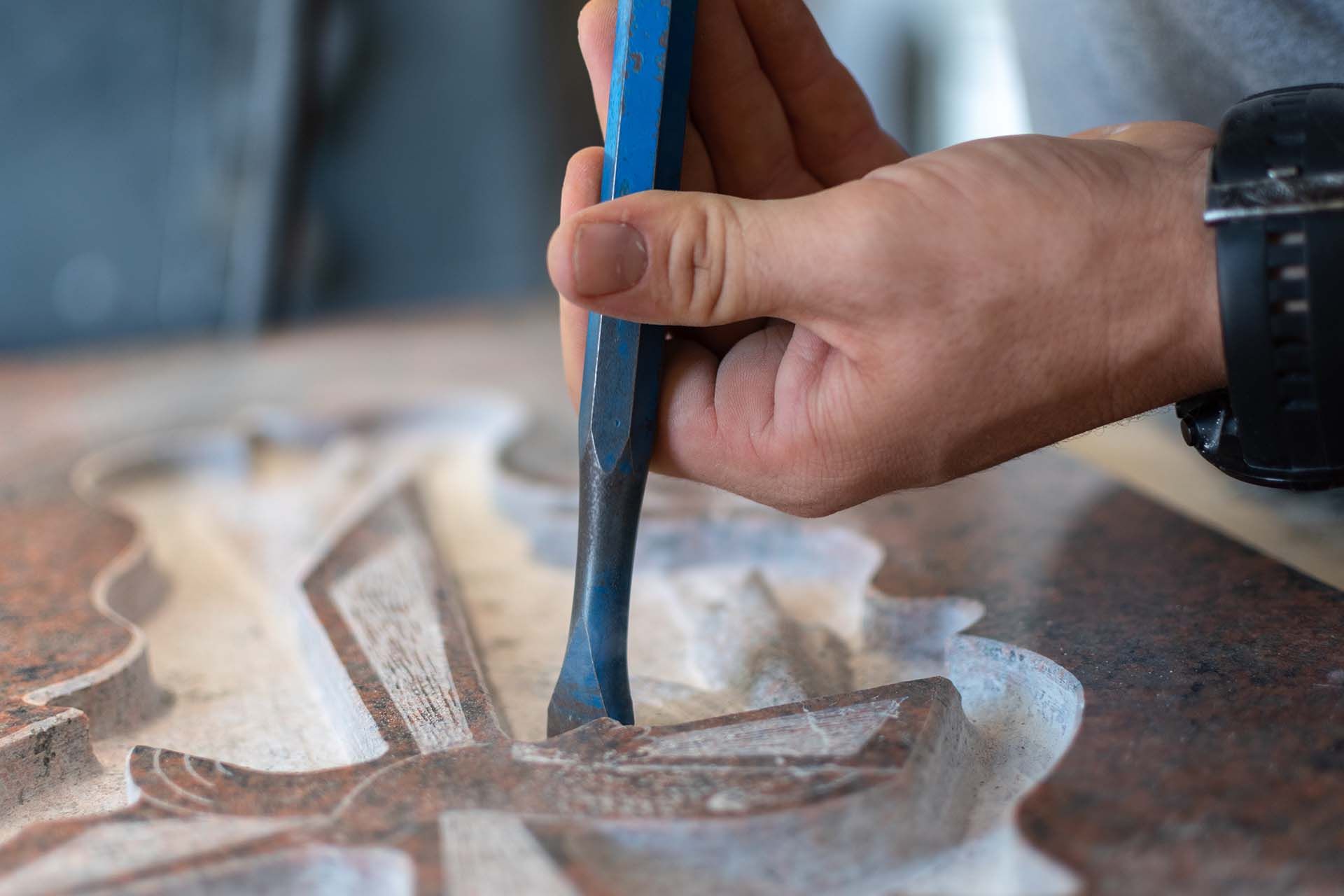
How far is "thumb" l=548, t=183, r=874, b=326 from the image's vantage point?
0.67m

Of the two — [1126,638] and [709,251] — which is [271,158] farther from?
[1126,638]

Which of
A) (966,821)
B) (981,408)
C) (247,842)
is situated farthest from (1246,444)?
(247,842)

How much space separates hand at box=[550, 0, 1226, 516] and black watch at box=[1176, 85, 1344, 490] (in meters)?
0.03

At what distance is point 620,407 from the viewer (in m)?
0.76

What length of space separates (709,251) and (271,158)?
2168mm

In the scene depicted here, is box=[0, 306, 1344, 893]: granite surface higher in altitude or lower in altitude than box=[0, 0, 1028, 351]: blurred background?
lower

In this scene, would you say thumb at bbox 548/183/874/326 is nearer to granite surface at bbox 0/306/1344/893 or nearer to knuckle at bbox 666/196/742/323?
knuckle at bbox 666/196/742/323

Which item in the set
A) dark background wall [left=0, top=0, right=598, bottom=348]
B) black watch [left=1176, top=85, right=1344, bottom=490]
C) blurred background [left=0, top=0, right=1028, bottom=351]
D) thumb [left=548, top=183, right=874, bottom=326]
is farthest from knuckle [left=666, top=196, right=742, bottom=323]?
dark background wall [left=0, top=0, right=598, bottom=348]

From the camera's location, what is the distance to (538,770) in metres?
0.66

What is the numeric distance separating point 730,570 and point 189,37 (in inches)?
79.3

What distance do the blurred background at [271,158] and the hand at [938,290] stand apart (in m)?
1.59

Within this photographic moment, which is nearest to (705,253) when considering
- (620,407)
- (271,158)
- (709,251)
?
(709,251)

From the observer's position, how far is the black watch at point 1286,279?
62cm

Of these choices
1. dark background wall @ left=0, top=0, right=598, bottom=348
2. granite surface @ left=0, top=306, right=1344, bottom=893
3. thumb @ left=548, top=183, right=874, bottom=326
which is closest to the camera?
granite surface @ left=0, top=306, right=1344, bottom=893
